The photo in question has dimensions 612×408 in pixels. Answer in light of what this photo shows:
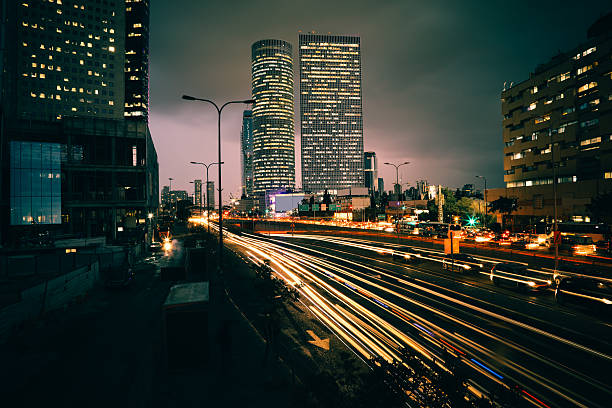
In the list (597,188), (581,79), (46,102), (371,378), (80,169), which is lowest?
(371,378)

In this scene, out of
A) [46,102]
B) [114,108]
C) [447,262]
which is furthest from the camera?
[114,108]

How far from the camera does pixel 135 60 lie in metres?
165

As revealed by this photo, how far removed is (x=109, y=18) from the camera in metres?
126

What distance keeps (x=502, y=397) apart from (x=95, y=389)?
473 inches

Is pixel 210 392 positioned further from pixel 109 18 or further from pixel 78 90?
pixel 109 18

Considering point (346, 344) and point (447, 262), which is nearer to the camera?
point (346, 344)

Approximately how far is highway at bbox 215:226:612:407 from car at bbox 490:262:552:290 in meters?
0.56

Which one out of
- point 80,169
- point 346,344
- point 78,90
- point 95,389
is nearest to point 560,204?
point 346,344

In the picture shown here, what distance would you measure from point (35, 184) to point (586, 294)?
7257cm

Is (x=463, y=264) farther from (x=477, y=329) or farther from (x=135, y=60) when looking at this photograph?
(x=135, y=60)

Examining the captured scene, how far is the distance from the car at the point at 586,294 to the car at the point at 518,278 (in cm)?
234

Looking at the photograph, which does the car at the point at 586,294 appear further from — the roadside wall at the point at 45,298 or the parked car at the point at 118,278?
the parked car at the point at 118,278

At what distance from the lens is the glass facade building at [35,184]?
1918 inches

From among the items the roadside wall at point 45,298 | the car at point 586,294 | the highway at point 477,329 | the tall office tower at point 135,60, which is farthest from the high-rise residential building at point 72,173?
the tall office tower at point 135,60
